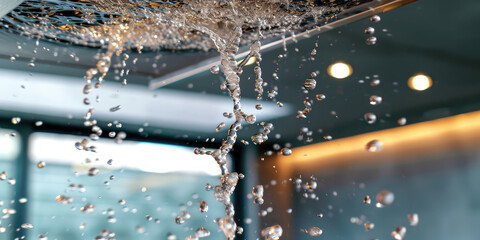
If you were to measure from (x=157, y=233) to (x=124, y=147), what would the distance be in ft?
1.81

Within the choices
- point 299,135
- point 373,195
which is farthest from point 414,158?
point 299,135

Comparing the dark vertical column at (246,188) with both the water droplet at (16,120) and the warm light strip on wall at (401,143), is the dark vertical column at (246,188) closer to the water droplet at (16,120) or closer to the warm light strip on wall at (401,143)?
the warm light strip on wall at (401,143)

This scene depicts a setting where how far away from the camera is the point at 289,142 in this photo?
2.96m

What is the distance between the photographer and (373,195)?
106 inches

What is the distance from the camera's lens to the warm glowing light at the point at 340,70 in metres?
2.33

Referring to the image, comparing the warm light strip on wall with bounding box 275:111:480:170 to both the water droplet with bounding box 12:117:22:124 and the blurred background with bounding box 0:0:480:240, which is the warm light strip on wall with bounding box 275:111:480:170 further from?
the water droplet with bounding box 12:117:22:124

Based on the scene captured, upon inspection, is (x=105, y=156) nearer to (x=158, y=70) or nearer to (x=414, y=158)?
(x=414, y=158)

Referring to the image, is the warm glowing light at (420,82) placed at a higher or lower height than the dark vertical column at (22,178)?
higher

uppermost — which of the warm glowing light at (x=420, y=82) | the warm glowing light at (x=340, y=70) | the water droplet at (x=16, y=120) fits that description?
the warm glowing light at (x=340, y=70)

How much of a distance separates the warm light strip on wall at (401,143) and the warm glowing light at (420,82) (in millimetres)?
233

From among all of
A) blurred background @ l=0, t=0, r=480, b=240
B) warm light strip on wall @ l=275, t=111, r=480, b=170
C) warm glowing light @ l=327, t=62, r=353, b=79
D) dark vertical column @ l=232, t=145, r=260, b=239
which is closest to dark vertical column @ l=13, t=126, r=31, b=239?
blurred background @ l=0, t=0, r=480, b=240

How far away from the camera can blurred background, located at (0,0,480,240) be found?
2.23 metres

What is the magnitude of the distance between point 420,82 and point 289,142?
0.85 metres

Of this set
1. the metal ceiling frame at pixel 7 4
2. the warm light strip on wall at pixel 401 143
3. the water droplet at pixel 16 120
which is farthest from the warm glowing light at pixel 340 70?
the metal ceiling frame at pixel 7 4
